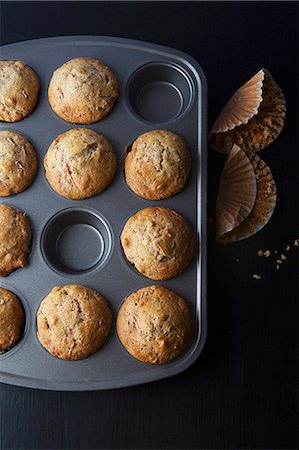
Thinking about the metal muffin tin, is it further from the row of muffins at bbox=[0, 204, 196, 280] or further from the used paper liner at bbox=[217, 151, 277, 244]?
the used paper liner at bbox=[217, 151, 277, 244]

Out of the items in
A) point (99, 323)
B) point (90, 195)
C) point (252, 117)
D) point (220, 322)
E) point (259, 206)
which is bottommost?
point (220, 322)

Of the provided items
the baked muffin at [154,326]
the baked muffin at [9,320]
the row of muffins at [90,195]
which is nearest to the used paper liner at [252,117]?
the row of muffins at [90,195]

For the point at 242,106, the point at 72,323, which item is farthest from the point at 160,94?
the point at 72,323

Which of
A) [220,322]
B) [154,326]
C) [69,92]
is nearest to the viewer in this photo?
[154,326]

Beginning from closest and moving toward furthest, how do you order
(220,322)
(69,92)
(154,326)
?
(154,326) → (69,92) → (220,322)

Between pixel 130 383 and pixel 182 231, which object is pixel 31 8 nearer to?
pixel 182 231

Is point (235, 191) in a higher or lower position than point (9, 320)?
higher

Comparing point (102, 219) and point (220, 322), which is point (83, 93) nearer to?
point (102, 219)

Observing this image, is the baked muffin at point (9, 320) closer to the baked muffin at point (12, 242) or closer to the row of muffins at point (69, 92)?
the baked muffin at point (12, 242)

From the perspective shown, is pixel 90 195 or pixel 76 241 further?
pixel 76 241
